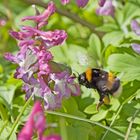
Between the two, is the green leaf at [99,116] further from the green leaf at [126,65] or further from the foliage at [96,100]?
the green leaf at [126,65]

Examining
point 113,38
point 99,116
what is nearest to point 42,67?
point 99,116

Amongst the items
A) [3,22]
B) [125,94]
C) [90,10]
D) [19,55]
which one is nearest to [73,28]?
[90,10]

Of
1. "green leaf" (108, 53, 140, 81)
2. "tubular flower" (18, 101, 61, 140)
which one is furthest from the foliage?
"tubular flower" (18, 101, 61, 140)

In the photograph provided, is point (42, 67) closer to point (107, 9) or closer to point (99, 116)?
point (99, 116)

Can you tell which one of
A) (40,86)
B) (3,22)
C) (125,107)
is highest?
(3,22)

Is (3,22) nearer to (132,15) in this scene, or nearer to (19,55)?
(132,15)
